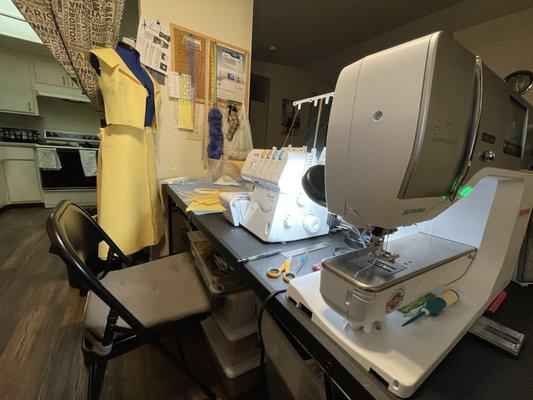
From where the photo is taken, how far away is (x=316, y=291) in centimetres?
41

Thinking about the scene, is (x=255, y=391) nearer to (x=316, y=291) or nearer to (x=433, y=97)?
(x=316, y=291)

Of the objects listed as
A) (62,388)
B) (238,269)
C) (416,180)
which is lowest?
(62,388)

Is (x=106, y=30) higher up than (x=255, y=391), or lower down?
higher up

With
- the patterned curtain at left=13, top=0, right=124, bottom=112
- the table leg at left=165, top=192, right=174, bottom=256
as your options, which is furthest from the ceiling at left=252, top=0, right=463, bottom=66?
Result: the table leg at left=165, top=192, right=174, bottom=256

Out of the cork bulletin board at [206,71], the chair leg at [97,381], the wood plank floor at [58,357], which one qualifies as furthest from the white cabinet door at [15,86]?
the chair leg at [97,381]

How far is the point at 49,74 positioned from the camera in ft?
11.1

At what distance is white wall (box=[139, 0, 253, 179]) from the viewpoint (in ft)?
4.69

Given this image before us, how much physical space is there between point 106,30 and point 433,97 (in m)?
1.69

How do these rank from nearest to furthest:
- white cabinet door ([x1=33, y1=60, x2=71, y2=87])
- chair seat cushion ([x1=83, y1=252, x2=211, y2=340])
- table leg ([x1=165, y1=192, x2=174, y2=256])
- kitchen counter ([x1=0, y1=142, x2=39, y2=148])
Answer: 1. chair seat cushion ([x1=83, y1=252, x2=211, y2=340])
2. table leg ([x1=165, y1=192, x2=174, y2=256])
3. kitchen counter ([x1=0, y1=142, x2=39, y2=148])
4. white cabinet door ([x1=33, y1=60, x2=71, y2=87])

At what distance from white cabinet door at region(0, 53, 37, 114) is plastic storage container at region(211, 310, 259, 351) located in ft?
14.3

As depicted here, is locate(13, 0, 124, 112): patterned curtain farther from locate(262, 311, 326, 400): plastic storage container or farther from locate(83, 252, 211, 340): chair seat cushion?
locate(262, 311, 326, 400): plastic storage container

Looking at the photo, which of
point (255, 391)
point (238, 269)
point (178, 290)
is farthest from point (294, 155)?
point (255, 391)

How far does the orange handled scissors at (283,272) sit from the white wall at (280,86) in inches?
138

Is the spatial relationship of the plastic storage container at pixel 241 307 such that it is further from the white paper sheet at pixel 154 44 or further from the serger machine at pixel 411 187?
the white paper sheet at pixel 154 44
